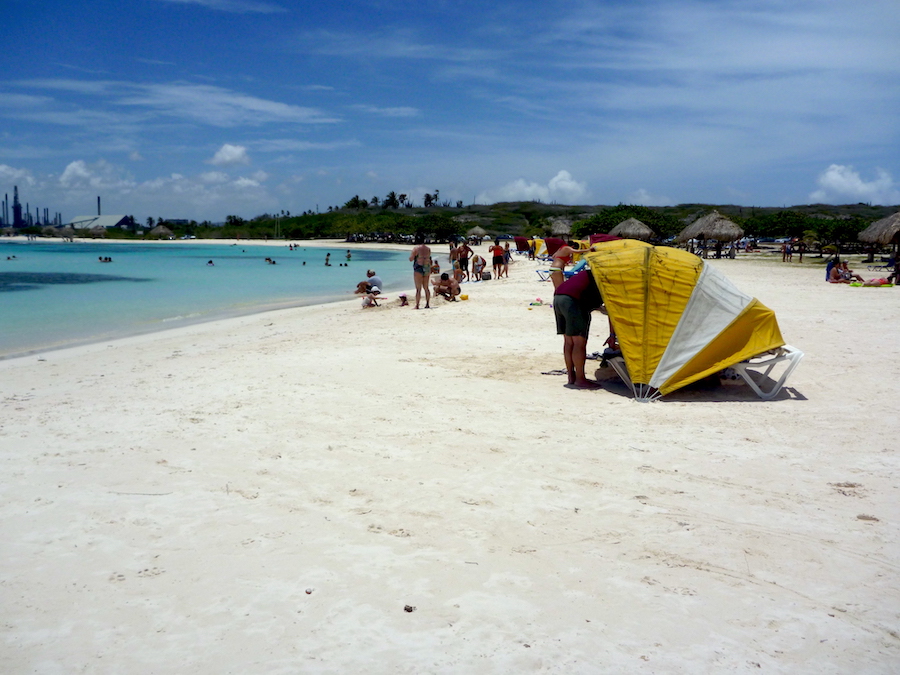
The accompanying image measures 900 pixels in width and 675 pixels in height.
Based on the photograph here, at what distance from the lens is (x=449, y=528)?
11.5 ft

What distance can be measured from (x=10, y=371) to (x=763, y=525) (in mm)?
8801

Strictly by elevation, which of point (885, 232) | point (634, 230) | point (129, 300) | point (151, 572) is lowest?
point (151, 572)

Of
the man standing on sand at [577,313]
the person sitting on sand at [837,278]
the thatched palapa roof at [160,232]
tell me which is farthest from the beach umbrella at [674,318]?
the thatched palapa roof at [160,232]

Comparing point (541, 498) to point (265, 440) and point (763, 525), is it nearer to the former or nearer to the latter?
point (763, 525)

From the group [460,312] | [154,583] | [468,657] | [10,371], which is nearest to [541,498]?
[468,657]

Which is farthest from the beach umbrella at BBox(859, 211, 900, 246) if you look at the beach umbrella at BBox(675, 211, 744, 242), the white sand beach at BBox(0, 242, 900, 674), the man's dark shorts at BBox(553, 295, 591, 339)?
the man's dark shorts at BBox(553, 295, 591, 339)

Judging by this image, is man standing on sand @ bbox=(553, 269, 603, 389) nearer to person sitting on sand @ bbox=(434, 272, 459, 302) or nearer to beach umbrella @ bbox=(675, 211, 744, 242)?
person sitting on sand @ bbox=(434, 272, 459, 302)

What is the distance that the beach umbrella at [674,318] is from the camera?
6055 mm

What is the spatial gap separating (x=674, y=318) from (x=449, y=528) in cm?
362

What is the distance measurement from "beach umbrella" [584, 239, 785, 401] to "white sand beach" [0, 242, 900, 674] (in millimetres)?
334

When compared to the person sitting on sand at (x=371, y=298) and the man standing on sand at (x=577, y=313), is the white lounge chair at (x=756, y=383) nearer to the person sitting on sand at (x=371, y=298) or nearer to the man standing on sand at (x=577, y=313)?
the man standing on sand at (x=577, y=313)

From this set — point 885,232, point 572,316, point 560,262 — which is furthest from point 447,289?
point 885,232

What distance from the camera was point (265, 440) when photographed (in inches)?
193

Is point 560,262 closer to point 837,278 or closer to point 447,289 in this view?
point 447,289
